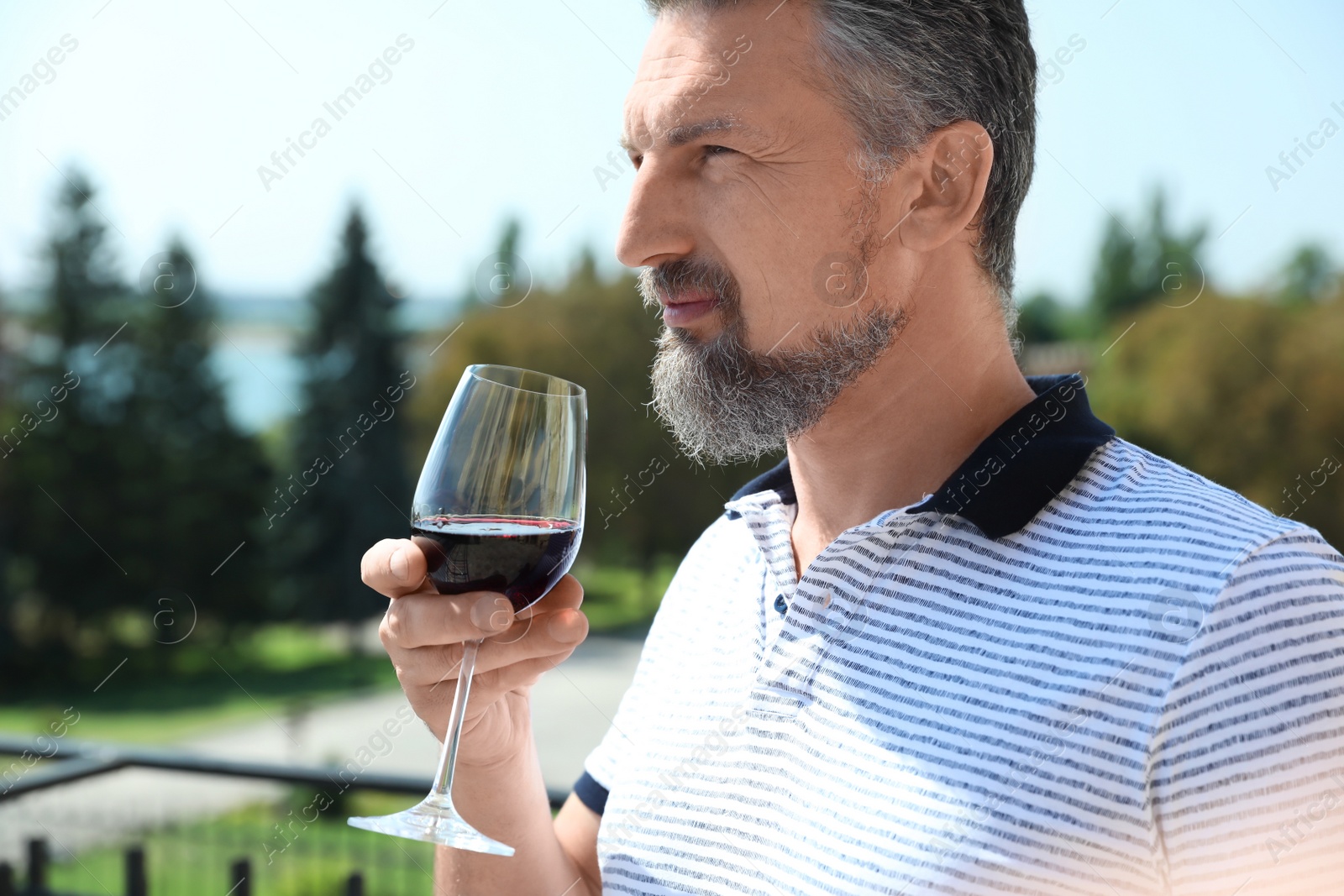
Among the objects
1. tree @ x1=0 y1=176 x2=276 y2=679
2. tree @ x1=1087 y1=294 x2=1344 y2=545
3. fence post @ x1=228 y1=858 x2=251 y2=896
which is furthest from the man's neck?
tree @ x1=0 y1=176 x2=276 y2=679

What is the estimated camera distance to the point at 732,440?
1479 millimetres

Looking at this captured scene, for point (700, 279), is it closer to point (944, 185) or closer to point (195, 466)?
point (944, 185)

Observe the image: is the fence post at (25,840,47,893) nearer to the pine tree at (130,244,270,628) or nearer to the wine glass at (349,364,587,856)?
the wine glass at (349,364,587,856)

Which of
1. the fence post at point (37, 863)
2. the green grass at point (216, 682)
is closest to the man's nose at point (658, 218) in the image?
the fence post at point (37, 863)

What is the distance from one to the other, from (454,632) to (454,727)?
96 millimetres

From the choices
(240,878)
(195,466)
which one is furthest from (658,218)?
(195,466)

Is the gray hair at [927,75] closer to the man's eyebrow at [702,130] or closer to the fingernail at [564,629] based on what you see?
the man's eyebrow at [702,130]

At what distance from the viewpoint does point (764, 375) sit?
4.48 feet

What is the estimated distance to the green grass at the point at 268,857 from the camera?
8266 mm

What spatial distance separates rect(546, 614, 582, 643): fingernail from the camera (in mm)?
1208

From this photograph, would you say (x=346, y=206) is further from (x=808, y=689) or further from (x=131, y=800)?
(x=808, y=689)

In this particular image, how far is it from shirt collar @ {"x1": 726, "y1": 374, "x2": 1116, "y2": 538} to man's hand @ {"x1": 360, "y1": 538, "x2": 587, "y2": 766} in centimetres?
42

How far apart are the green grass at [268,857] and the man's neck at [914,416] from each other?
21.7ft

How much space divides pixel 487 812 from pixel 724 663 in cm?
37
